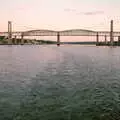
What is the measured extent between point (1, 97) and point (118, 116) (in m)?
6.90

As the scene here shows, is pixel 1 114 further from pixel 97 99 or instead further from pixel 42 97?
pixel 97 99

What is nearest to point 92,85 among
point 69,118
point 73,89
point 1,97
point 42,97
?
point 73,89

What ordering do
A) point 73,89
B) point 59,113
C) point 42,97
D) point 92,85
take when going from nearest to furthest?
point 59,113 < point 42,97 < point 73,89 < point 92,85

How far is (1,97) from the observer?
17.9 metres

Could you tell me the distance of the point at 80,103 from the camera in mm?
16984

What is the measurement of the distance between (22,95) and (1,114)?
426 cm

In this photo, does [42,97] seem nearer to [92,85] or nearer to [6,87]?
[6,87]

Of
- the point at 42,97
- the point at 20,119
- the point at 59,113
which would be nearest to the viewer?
the point at 20,119

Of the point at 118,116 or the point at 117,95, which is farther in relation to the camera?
the point at 117,95

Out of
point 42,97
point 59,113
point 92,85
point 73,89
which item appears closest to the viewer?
point 59,113

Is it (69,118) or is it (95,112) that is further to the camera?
(95,112)

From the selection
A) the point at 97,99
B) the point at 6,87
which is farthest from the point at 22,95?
the point at 97,99

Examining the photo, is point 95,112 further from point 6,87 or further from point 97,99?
point 6,87

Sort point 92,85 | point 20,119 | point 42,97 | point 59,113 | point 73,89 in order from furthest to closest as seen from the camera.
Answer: point 92,85, point 73,89, point 42,97, point 59,113, point 20,119
